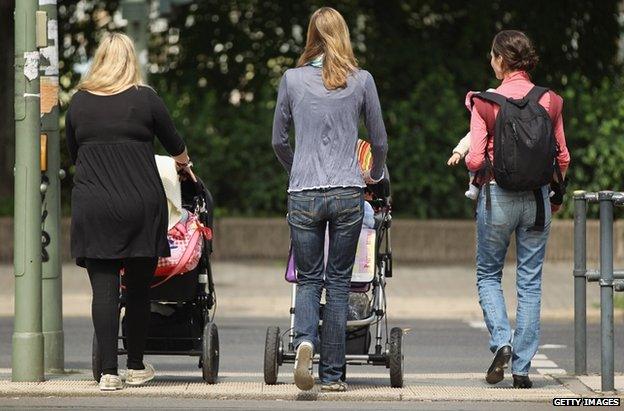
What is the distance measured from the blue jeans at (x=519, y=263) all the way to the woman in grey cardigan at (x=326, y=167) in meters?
0.71

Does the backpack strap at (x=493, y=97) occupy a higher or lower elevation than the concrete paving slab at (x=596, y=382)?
higher

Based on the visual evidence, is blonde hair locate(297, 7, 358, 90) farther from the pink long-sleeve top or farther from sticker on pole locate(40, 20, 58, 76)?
sticker on pole locate(40, 20, 58, 76)

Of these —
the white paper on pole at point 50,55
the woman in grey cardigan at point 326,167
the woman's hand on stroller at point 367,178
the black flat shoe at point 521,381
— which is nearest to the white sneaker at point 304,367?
the woman in grey cardigan at point 326,167

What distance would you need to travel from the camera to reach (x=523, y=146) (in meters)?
7.68

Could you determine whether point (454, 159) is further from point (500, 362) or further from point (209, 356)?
point (209, 356)

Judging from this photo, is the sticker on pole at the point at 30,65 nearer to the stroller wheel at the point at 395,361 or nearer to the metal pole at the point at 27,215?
the metal pole at the point at 27,215

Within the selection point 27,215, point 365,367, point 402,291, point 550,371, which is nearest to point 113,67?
point 27,215

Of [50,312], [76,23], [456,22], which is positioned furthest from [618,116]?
[50,312]

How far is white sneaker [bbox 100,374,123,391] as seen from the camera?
7.50 meters

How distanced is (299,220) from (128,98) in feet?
3.27

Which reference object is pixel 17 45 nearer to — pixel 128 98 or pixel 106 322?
pixel 128 98

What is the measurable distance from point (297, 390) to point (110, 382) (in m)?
0.90

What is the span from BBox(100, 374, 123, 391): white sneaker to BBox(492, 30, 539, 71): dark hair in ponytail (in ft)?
8.15

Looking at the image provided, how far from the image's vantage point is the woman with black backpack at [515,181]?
25.3 ft
